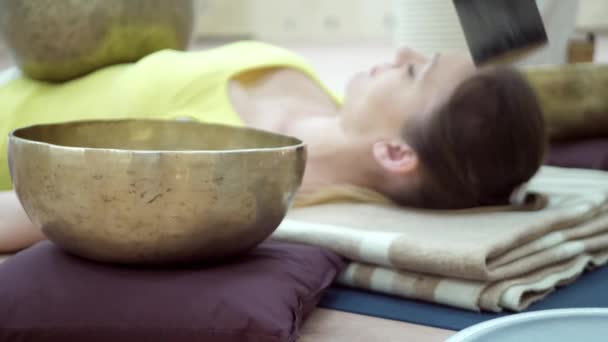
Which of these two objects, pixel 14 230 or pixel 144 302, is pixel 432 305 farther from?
pixel 14 230

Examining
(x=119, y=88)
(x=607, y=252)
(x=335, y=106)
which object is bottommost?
(x=607, y=252)

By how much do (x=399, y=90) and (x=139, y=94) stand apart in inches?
16.4

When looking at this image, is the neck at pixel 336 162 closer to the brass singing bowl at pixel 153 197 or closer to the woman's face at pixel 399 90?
the woman's face at pixel 399 90

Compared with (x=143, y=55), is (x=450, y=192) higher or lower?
lower

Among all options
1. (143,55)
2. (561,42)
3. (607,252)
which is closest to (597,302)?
(607,252)

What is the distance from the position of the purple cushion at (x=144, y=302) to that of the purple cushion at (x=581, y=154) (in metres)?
0.93

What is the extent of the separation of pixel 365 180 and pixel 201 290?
0.57 metres

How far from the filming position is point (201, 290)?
1.98ft

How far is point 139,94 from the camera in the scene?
115cm

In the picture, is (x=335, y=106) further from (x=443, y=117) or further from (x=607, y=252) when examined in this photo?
(x=607, y=252)

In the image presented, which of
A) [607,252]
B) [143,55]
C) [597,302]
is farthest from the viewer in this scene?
[143,55]

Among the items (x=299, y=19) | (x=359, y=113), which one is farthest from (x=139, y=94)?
(x=299, y=19)

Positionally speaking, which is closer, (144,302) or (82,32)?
(144,302)

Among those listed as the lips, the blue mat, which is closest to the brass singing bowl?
the blue mat
